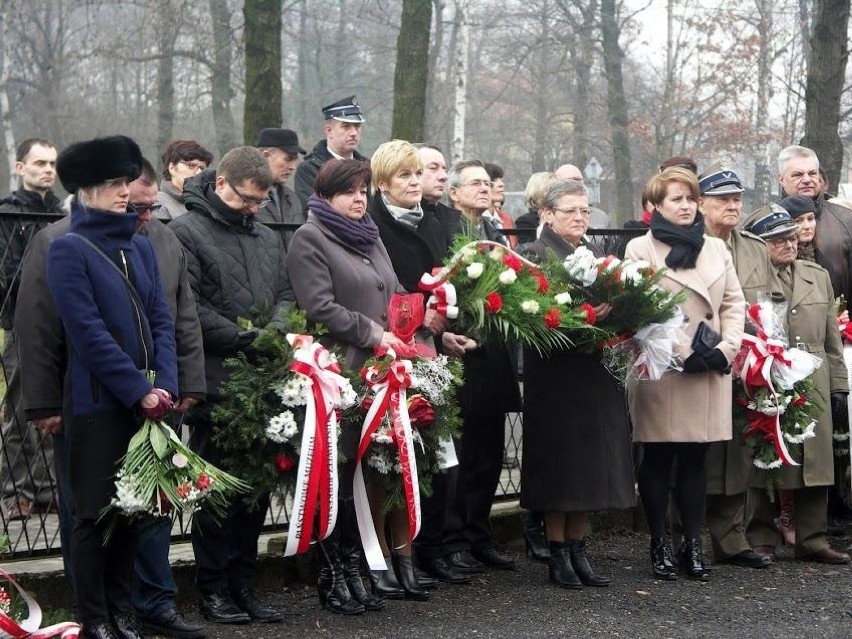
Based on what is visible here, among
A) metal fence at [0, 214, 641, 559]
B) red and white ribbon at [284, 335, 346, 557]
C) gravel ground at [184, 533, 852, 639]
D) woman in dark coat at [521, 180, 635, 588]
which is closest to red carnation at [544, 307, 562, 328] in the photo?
woman in dark coat at [521, 180, 635, 588]

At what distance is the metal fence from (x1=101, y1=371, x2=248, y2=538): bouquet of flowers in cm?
103

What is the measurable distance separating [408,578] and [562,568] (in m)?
0.85

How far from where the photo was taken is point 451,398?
6746mm

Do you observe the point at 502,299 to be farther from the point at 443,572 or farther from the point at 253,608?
the point at 253,608

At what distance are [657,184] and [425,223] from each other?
49.7 inches

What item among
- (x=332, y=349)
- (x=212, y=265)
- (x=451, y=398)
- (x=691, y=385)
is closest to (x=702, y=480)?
(x=691, y=385)

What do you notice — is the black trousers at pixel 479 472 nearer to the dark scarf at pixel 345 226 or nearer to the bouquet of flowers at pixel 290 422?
the dark scarf at pixel 345 226

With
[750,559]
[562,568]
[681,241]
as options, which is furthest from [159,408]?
[750,559]

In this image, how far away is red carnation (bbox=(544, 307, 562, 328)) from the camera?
6531 millimetres

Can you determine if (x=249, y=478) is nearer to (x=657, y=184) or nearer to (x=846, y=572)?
(x=657, y=184)

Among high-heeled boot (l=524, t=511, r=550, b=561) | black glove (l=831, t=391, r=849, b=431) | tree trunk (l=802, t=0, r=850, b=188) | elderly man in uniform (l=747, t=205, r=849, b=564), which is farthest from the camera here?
tree trunk (l=802, t=0, r=850, b=188)

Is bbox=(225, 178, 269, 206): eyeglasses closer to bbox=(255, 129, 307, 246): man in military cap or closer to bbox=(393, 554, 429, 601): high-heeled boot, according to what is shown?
bbox=(255, 129, 307, 246): man in military cap

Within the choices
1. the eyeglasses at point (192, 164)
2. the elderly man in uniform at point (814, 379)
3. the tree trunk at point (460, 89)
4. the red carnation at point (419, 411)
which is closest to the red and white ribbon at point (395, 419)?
the red carnation at point (419, 411)

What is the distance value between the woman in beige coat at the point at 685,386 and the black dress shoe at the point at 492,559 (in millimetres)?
786
